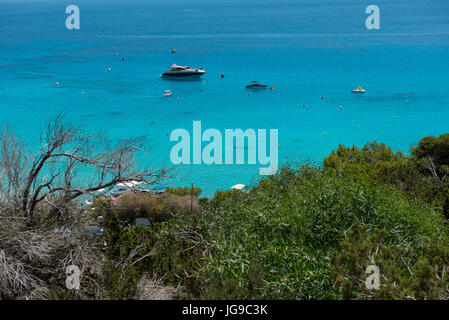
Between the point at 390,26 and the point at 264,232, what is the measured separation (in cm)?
9595

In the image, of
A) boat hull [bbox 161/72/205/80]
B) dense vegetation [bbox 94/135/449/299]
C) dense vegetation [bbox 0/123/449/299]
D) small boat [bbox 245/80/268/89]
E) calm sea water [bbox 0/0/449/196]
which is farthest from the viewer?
boat hull [bbox 161/72/205/80]

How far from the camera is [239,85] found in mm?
51406

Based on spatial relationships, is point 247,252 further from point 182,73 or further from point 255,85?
point 182,73

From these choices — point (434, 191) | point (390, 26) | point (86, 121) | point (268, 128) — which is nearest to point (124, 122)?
point (86, 121)
